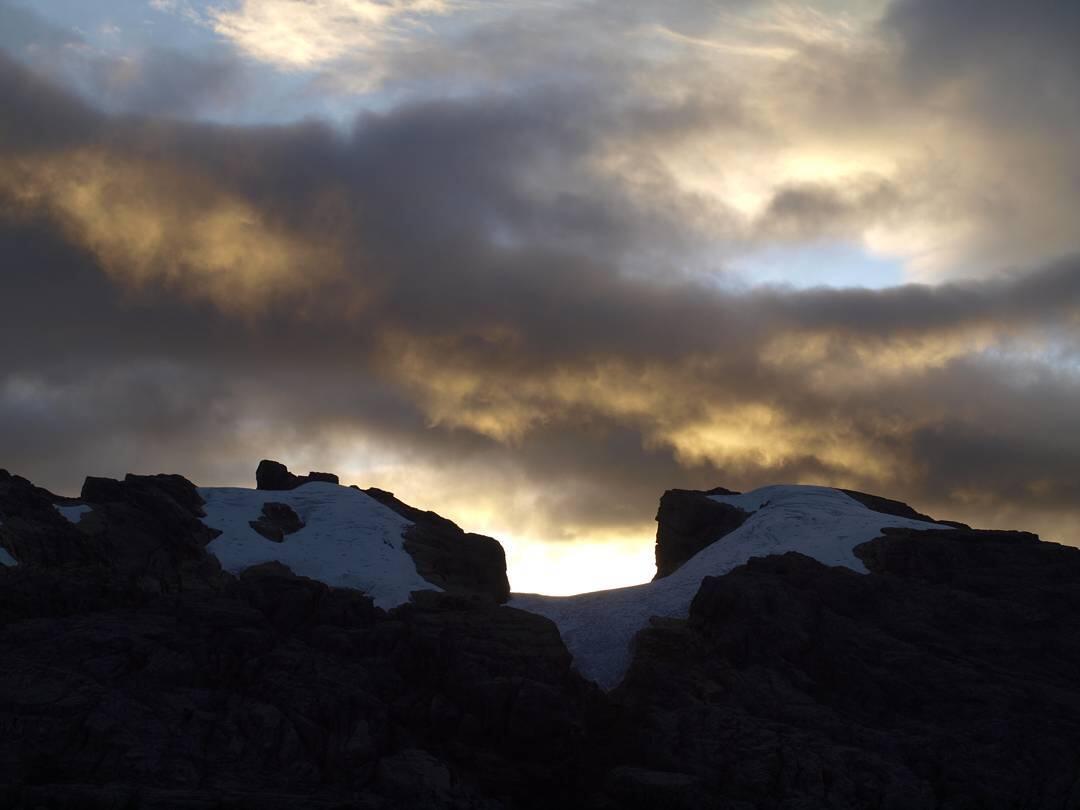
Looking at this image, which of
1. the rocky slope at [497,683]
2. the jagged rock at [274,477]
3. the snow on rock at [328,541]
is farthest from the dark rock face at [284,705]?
the jagged rock at [274,477]

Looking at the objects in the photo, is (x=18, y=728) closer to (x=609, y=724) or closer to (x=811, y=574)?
(x=609, y=724)

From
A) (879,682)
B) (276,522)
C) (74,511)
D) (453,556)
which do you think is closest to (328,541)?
(276,522)

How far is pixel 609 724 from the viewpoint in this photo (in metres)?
76.8

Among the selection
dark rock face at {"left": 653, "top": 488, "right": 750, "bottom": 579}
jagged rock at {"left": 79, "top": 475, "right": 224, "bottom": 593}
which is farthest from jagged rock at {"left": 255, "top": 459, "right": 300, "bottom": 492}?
dark rock face at {"left": 653, "top": 488, "right": 750, "bottom": 579}

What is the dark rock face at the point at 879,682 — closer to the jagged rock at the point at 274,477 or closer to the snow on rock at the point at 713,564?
the snow on rock at the point at 713,564

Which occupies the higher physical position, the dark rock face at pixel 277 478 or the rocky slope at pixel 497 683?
the dark rock face at pixel 277 478

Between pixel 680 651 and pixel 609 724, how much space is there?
6.80 metres

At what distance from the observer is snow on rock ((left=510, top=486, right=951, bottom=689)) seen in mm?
85125

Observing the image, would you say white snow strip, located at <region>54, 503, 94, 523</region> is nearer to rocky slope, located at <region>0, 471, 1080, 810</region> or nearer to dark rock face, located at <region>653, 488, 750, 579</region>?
rocky slope, located at <region>0, 471, 1080, 810</region>

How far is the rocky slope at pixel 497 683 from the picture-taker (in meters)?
66.4

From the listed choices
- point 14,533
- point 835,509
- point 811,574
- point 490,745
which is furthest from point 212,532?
point 835,509

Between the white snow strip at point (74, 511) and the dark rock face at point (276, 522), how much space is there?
11247mm

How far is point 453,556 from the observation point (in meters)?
96.8

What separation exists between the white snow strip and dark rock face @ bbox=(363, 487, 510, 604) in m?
20.8
